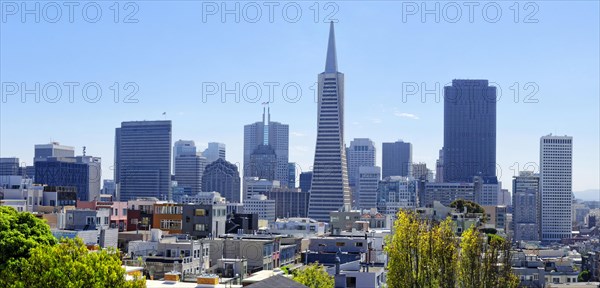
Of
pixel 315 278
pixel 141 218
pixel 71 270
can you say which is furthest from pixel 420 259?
pixel 141 218

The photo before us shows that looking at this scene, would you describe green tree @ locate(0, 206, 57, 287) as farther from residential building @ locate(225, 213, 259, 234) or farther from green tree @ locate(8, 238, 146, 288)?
residential building @ locate(225, 213, 259, 234)

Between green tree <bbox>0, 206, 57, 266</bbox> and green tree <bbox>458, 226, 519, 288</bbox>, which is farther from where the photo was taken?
green tree <bbox>458, 226, 519, 288</bbox>

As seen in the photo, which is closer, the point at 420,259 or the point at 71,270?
the point at 71,270

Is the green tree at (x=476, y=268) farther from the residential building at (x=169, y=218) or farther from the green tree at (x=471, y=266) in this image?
the residential building at (x=169, y=218)

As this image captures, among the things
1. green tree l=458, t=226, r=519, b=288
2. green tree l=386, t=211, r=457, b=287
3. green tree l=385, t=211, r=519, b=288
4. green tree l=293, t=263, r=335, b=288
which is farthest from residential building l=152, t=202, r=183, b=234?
green tree l=386, t=211, r=457, b=287

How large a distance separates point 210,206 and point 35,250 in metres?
69.1

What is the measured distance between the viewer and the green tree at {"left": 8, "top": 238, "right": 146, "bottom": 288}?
129 feet

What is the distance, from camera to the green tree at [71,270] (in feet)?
129

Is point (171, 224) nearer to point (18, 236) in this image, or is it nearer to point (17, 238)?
point (18, 236)

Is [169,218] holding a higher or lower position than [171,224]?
higher

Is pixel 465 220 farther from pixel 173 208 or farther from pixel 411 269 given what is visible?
pixel 411 269

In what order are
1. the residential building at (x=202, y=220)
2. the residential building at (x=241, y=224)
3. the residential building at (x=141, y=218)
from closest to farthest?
the residential building at (x=202, y=220) → the residential building at (x=241, y=224) → the residential building at (x=141, y=218)

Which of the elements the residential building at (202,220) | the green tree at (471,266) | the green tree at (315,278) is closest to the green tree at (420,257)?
the green tree at (471,266)

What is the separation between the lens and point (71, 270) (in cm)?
3922
